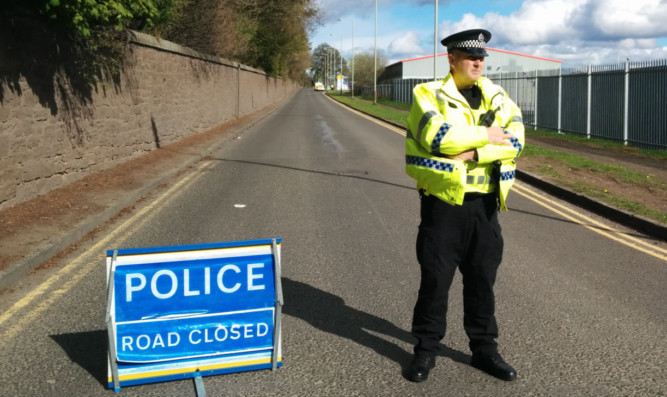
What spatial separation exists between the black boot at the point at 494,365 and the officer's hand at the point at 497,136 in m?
→ 1.24

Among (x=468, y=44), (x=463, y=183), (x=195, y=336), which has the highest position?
(x=468, y=44)

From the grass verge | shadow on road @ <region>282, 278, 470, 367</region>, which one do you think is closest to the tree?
the grass verge

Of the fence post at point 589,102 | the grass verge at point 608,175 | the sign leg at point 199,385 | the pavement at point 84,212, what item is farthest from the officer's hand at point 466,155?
the fence post at point 589,102

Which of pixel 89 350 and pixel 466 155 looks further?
pixel 89 350

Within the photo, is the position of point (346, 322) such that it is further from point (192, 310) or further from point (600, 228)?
point (600, 228)

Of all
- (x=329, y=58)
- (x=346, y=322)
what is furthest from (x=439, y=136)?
(x=329, y=58)

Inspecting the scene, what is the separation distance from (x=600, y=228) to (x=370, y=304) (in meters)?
4.28

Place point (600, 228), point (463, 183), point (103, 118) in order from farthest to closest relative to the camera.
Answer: point (103, 118) → point (600, 228) → point (463, 183)

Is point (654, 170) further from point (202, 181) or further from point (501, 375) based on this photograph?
point (501, 375)

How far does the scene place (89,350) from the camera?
4141mm

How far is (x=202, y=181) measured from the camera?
11742mm

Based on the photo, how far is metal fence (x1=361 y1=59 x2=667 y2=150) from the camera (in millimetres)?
16969

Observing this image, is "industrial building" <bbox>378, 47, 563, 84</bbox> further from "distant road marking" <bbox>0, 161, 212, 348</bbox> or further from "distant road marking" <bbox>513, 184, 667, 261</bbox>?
"distant road marking" <bbox>0, 161, 212, 348</bbox>

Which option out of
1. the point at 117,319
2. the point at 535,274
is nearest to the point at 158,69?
the point at 535,274
